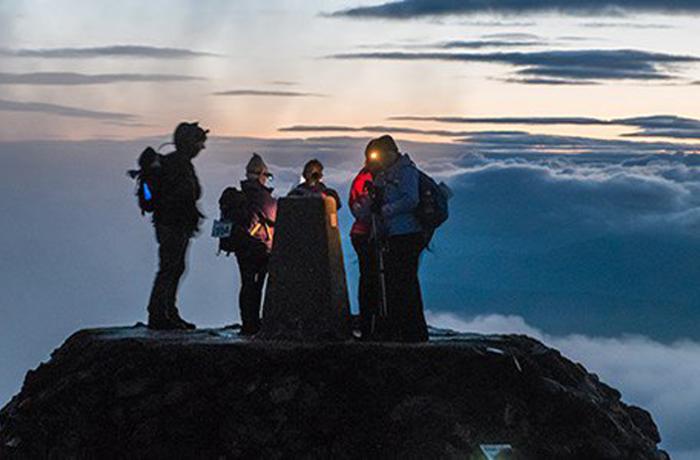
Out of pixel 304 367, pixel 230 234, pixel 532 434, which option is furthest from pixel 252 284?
pixel 532 434

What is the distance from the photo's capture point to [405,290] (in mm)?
22766

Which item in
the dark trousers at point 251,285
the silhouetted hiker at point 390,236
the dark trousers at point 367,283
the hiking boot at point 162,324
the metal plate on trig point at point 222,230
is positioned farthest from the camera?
the hiking boot at point 162,324

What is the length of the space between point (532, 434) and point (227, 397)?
4.06 m

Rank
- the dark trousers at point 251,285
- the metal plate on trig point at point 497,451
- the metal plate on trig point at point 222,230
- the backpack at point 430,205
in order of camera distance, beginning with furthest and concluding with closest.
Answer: the dark trousers at point 251,285
the metal plate on trig point at point 222,230
the backpack at point 430,205
the metal plate on trig point at point 497,451

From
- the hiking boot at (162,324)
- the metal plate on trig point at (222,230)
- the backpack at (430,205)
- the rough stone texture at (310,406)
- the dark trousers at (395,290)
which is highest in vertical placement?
the backpack at (430,205)

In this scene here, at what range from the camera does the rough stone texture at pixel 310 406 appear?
69.1 ft

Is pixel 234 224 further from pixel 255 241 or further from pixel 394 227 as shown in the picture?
pixel 394 227

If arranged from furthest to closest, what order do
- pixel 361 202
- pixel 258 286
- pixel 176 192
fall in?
pixel 258 286, pixel 176 192, pixel 361 202

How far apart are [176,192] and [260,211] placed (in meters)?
1.25

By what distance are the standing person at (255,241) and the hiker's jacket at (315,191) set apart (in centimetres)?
40

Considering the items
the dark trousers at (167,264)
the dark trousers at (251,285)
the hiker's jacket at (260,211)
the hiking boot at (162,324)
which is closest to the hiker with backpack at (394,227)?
the hiker's jacket at (260,211)

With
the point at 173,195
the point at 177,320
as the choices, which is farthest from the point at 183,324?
the point at 173,195

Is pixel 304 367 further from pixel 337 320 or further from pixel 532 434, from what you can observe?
pixel 532 434

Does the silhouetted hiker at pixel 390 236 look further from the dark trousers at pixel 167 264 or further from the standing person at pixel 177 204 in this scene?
the dark trousers at pixel 167 264
